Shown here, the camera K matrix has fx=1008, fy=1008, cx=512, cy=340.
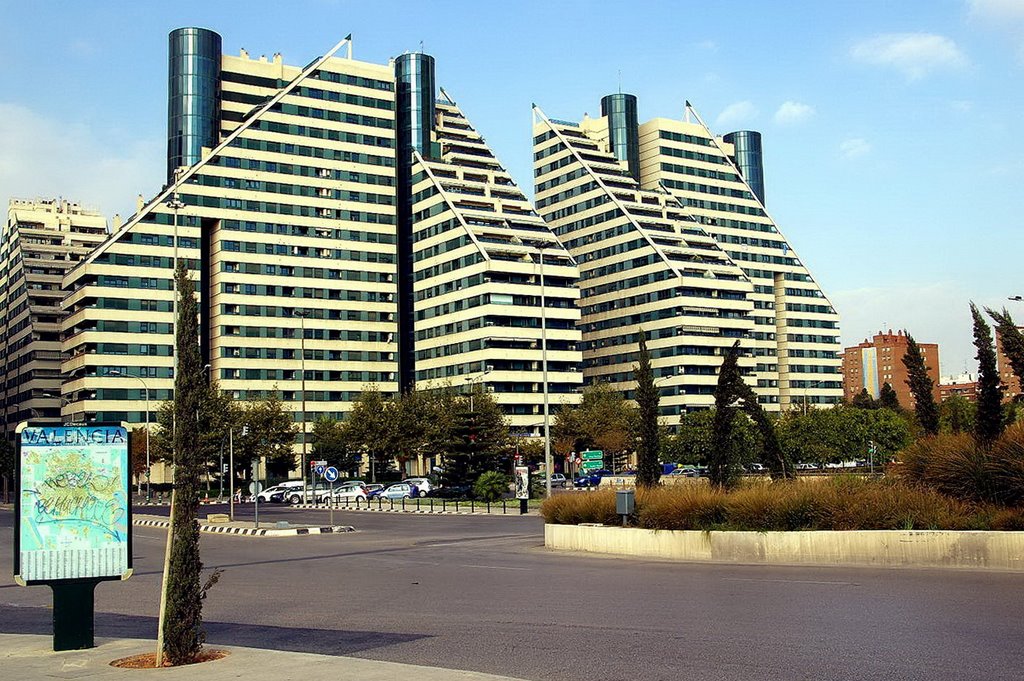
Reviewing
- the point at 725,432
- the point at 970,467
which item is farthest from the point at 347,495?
the point at 970,467

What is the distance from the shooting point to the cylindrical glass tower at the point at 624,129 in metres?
157

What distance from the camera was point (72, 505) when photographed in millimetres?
10953

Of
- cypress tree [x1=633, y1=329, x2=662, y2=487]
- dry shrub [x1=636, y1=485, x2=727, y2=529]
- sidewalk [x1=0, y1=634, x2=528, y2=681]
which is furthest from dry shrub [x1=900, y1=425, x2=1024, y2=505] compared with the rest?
sidewalk [x1=0, y1=634, x2=528, y2=681]

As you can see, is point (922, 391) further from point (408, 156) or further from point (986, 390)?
point (408, 156)

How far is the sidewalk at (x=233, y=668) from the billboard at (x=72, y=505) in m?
0.82

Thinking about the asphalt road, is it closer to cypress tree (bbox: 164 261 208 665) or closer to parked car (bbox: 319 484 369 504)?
cypress tree (bbox: 164 261 208 665)

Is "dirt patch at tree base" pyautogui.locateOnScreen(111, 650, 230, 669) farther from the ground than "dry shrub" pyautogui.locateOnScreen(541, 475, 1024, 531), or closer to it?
closer to it

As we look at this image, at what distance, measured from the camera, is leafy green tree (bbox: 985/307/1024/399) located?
22734mm

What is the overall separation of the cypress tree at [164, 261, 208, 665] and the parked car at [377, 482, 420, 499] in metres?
55.8

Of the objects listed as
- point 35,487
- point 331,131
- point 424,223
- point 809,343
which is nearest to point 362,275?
point 424,223

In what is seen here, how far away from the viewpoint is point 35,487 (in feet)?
35.6

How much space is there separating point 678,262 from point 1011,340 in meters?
108

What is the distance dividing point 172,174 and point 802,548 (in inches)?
4551

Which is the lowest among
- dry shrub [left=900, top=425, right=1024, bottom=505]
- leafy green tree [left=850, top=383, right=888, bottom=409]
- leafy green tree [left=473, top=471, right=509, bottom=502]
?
leafy green tree [left=473, top=471, right=509, bottom=502]
